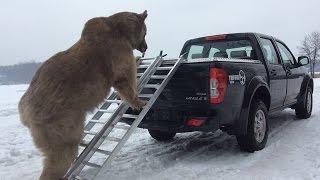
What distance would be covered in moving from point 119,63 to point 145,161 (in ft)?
6.84

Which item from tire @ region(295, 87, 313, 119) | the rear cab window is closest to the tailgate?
the rear cab window

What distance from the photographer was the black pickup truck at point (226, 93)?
5859mm

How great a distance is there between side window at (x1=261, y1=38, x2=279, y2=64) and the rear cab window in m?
0.30

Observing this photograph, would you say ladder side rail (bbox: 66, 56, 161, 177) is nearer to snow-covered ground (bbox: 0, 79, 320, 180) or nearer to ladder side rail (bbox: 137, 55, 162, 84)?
ladder side rail (bbox: 137, 55, 162, 84)

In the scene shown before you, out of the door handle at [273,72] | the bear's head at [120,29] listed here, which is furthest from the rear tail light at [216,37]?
the bear's head at [120,29]

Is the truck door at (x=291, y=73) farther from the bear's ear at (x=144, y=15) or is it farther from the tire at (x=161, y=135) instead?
the bear's ear at (x=144, y=15)

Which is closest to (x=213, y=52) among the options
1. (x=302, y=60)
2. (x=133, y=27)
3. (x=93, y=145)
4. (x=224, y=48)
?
(x=224, y=48)

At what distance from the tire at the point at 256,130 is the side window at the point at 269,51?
45.4 inches

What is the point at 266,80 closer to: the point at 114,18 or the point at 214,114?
the point at 214,114

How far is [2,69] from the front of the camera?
85.4 meters

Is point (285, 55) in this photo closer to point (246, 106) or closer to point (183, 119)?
point (246, 106)

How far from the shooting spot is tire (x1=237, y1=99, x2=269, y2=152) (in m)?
6.40

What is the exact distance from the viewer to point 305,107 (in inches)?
372

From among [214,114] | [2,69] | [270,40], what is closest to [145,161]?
[214,114]
